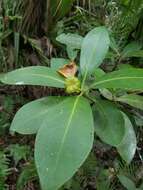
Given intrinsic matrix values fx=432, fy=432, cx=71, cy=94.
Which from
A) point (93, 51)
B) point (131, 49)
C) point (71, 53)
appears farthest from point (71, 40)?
point (93, 51)

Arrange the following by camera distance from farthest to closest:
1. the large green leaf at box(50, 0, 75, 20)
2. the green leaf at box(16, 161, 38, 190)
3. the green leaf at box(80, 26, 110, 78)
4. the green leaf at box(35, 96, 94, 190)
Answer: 1. the large green leaf at box(50, 0, 75, 20)
2. the green leaf at box(16, 161, 38, 190)
3. the green leaf at box(80, 26, 110, 78)
4. the green leaf at box(35, 96, 94, 190)

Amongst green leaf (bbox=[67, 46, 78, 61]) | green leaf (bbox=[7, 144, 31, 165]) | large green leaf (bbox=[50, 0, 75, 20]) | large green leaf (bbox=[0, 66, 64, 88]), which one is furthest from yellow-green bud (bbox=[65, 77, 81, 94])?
large green leaf (bbox=[50, 0, 75, 20])

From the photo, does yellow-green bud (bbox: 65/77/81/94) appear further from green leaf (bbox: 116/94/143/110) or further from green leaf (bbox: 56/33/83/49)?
green leaf (bbox: 56/33/83/49)

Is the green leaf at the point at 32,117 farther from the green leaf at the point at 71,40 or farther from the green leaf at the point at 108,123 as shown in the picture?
the green leaf at the point at 71,40

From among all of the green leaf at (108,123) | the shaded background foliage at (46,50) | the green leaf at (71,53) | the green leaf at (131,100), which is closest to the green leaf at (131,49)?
the shaded background foliage at (46,50)

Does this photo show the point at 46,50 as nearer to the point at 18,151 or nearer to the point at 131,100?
the point at 18,151

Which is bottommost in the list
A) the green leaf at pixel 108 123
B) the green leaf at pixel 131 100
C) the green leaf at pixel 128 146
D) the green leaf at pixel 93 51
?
the green leaf at pixel 128 146

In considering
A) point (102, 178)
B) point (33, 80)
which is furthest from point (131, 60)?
point (33, 80)
